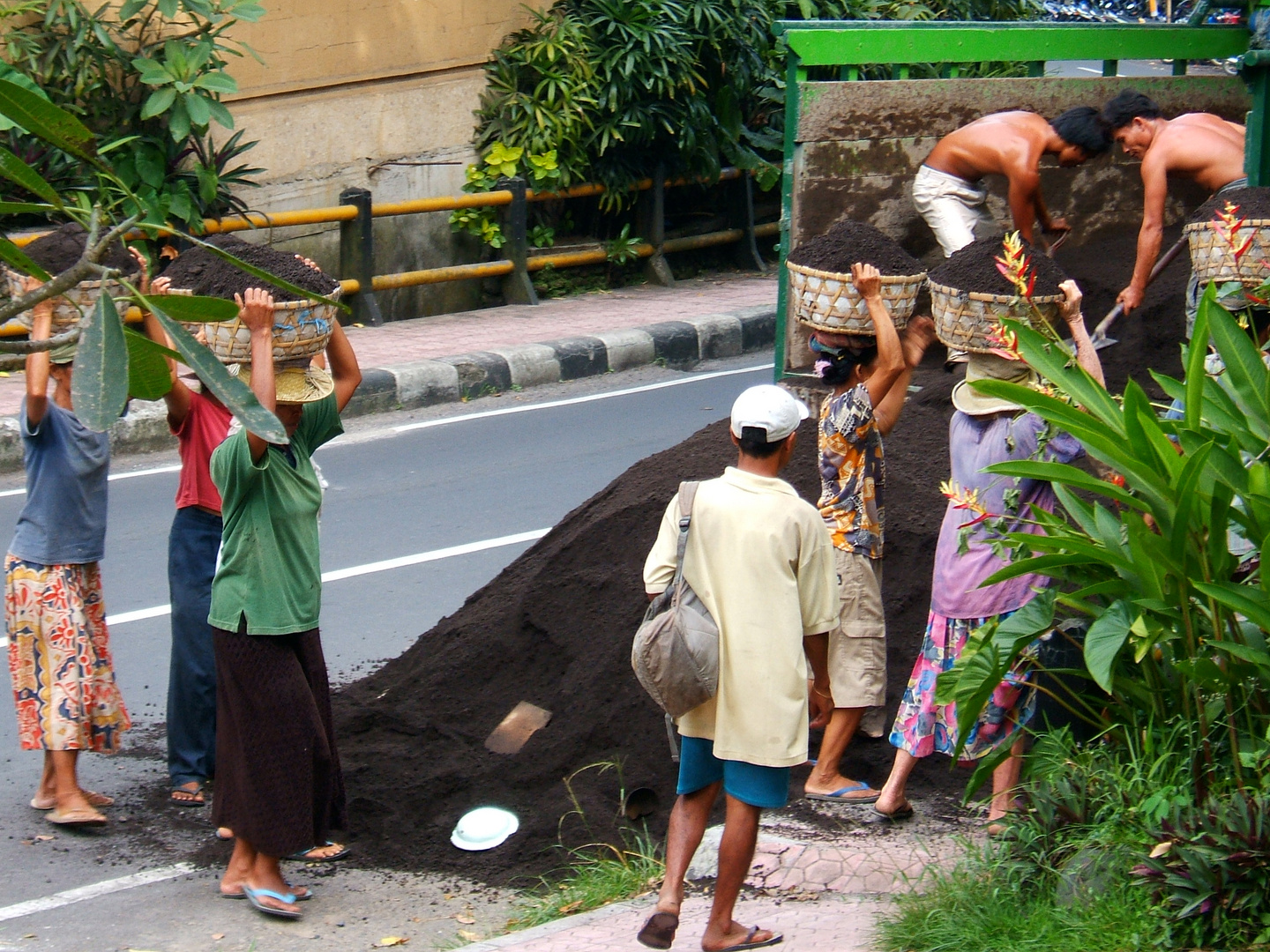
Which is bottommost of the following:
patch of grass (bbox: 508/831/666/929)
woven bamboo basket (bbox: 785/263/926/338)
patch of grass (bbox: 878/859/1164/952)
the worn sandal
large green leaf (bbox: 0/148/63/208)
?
patch of grass (bbox: 508/831/666/929)

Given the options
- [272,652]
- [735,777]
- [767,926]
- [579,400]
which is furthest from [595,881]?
[579,400]

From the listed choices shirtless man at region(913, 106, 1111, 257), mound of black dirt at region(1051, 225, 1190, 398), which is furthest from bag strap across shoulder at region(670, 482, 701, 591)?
shirtless man at region(913, 106, 1111, 257)

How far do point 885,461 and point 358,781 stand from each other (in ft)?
7.67

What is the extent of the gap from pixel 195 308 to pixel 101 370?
0.19m

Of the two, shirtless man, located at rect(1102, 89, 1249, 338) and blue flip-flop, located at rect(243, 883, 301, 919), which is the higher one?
shirtless man, located at rect(1102, 89, 1249, 338)

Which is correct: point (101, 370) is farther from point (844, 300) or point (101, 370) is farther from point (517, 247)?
point (517, 247)

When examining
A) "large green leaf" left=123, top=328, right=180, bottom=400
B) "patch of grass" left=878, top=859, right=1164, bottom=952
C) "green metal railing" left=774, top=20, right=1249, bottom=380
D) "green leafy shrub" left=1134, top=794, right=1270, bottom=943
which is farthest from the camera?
"green metal railing" left=774, top=20, right=1249, bottom=380

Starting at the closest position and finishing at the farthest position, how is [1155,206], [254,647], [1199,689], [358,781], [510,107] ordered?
[1199,689], [254,647], [358,781], [1155,206], [510,107]

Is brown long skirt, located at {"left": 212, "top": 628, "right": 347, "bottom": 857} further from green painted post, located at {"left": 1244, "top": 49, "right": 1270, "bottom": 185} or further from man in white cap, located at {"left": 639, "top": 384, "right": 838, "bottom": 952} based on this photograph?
green painted post, located at {"left": 1244, "top": 49, "right": 1270, "bottom": 185}

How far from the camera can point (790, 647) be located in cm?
354

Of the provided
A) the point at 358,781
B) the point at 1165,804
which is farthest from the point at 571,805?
the point at 1165,804

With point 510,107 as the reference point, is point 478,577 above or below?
below

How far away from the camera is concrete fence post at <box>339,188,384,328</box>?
38.3 feet

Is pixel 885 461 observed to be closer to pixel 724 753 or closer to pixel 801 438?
pixel 801 438
